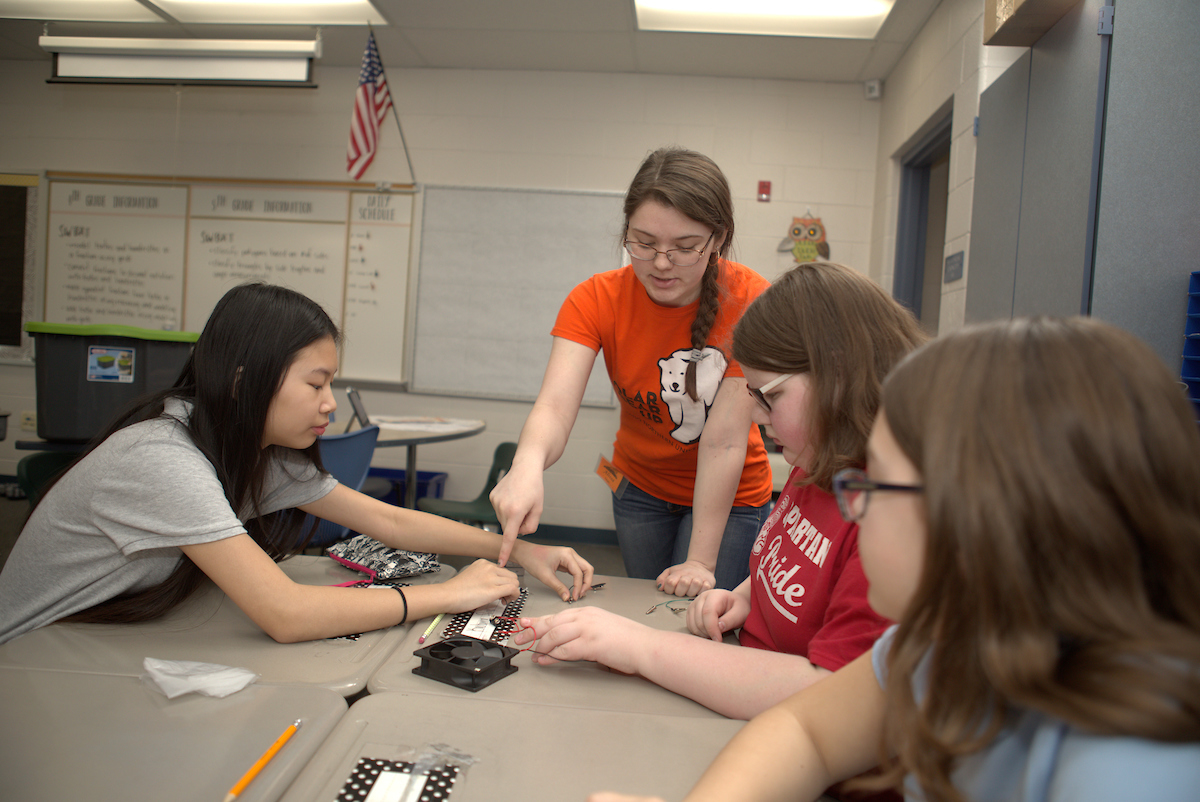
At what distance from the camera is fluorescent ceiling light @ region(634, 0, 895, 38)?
3.32 m

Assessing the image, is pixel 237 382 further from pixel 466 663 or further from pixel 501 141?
pixel 501 141

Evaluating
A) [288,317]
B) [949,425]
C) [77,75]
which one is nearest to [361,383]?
[77,75]

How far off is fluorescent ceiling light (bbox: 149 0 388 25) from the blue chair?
233 cm

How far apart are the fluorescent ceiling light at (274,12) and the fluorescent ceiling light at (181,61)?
24 cm

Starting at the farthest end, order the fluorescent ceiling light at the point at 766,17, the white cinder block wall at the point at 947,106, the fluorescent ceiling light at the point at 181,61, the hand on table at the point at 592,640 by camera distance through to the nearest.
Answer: the fluorescent ceiling light at the point at 181,61 < the fluorescent ceiling light at the point at 766,17 < the white cinder block wall at the point at 947,106 < the hand on table at the point at 592,640

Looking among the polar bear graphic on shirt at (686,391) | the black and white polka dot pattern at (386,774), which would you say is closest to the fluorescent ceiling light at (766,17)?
the polar bear graphic on shirt at (686,391)

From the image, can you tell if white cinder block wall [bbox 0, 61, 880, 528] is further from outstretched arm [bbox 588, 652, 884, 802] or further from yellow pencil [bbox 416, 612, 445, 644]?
outstretched arm [bbox 588, 652, 884, 802]

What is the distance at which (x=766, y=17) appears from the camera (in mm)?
3408

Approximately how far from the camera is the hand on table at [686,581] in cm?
126

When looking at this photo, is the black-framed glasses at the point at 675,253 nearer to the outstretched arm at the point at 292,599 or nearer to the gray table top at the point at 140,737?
the outstretched arm at the point at 292,599

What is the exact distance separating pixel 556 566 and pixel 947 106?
8.95 feet

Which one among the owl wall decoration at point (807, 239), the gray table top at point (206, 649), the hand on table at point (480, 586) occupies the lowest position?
the gray table top at point (206, 649)

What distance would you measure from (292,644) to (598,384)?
10.6 ft

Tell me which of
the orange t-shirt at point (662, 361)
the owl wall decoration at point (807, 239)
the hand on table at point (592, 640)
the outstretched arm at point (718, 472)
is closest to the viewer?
the hand on table at point (592, 640)
